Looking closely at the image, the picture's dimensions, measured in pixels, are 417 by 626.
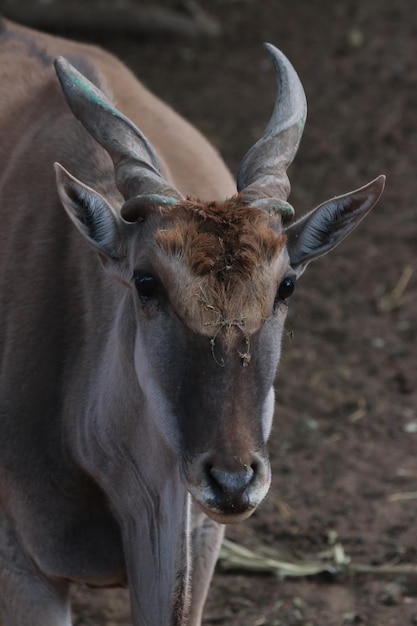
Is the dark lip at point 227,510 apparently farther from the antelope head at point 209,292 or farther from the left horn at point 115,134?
the left horn at point 115,134

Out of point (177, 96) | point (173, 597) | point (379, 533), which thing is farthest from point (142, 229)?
point (177, 96)

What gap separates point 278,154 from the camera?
173 inches

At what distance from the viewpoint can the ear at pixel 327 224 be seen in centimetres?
409

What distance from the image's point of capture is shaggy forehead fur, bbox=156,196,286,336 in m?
3.67

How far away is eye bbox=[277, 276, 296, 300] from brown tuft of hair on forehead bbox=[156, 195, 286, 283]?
107mm

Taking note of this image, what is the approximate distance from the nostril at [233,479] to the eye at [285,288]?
609 millimetres

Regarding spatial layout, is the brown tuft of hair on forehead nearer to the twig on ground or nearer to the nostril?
the nostril

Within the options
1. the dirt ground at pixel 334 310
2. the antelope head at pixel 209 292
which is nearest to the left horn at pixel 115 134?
the antelope head at pixel 209 292

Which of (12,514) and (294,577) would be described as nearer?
(12,514)

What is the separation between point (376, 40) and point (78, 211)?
7.39m

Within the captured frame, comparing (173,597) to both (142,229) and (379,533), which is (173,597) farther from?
(379,533)

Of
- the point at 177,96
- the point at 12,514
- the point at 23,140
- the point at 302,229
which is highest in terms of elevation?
the point at 302,229

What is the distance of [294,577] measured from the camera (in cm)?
589

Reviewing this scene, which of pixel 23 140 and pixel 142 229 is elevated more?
pixel 142 229
